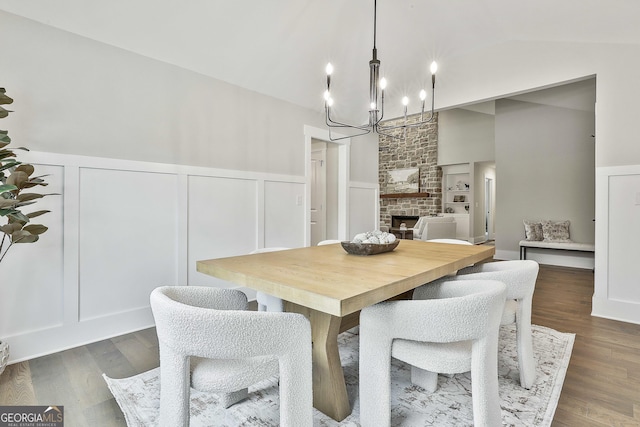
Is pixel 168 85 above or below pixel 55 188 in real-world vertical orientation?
above

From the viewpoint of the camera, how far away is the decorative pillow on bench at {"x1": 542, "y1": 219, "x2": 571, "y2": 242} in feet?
18.1

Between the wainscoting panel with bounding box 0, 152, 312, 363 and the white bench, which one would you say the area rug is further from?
the white bench

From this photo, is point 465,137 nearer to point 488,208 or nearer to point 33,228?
point 488,208

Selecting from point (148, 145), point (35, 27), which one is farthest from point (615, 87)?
point (35, 27)

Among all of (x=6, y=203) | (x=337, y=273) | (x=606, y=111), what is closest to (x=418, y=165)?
(x=606, y=111)

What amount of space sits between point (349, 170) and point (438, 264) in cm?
308

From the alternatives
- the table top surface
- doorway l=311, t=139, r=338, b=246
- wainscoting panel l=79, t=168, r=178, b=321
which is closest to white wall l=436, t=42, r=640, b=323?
the table top surface

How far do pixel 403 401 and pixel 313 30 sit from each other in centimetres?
319

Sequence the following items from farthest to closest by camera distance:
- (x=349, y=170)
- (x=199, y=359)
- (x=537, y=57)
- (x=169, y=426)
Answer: (x=349, y=170) < (x=537, y=57) < (x=199, y=359) < (x=169, y=426)

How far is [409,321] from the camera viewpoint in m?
1.28

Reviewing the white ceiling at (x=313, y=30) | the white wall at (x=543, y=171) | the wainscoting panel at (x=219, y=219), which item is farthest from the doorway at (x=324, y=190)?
the white wall at (x=543, y=171)

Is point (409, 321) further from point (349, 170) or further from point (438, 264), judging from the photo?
point (349, 170)

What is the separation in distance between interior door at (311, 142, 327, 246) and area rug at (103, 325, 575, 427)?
2.88 m

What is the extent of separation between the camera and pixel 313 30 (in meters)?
3.15
